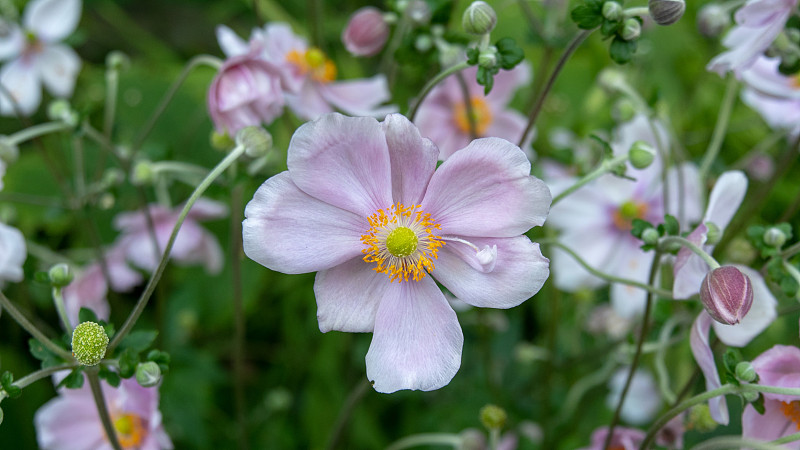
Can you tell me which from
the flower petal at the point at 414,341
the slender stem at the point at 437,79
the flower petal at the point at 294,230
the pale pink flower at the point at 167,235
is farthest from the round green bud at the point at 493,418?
the pale pink flower at the point at 167,235

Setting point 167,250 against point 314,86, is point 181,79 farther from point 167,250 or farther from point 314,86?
point 167,250

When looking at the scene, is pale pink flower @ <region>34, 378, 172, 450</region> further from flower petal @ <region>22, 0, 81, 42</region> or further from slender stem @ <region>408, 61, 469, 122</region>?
flower petal @ <region>22, 0, 81, 42</region>

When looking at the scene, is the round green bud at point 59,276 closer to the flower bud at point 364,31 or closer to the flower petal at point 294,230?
the flower petal at point 294,230

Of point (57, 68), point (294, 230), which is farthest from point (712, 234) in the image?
point (57, 68)

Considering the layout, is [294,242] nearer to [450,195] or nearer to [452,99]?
[450,195]

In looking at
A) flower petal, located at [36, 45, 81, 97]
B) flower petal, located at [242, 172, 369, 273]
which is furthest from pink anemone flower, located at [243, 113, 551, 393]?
flower petal, located at [36, 45, 81, 97]
